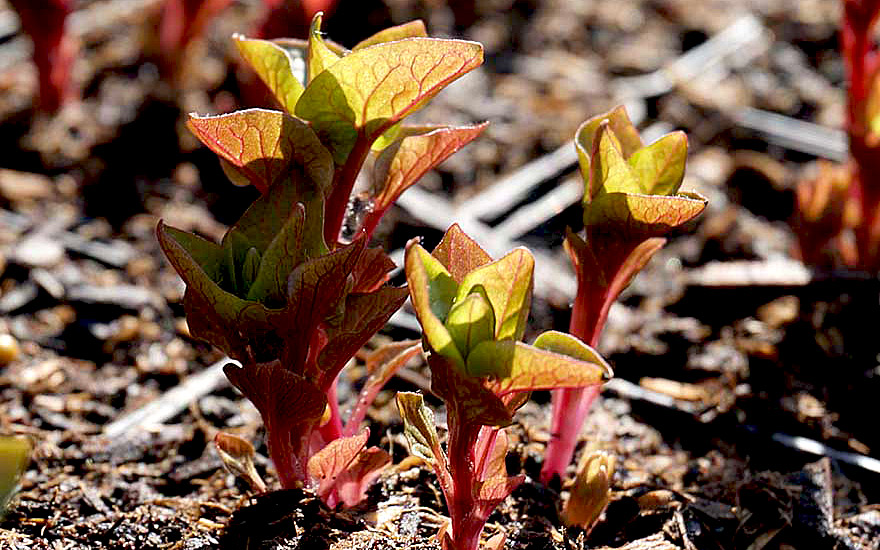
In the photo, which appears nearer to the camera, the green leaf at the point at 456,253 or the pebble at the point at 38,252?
the green leaf at the point at 456,253

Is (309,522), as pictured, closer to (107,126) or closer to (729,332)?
(729,332)

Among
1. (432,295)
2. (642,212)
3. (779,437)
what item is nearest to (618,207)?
(642,212)

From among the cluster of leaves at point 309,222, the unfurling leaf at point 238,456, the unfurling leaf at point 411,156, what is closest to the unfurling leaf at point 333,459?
the cluster of leaves at point 309,222

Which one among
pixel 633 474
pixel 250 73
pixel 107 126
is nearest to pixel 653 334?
pixel 633 474

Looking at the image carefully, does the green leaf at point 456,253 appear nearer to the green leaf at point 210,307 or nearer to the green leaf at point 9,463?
the green leaf at point 210,307

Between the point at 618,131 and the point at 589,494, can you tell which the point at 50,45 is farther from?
the point at 589,494
